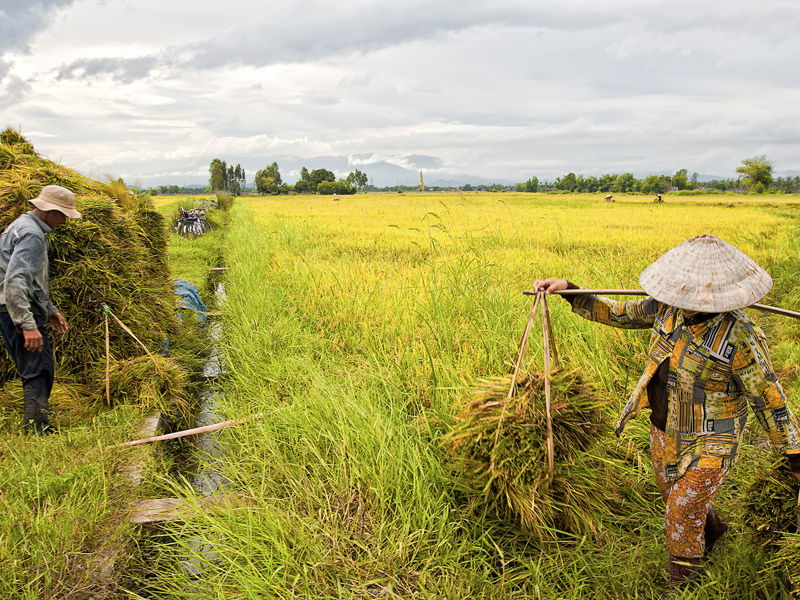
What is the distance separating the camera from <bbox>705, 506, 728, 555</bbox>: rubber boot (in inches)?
69.7

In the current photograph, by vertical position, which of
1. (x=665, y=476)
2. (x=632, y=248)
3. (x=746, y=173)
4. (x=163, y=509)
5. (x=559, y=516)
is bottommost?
(x=163, y=509)

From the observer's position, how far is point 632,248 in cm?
731

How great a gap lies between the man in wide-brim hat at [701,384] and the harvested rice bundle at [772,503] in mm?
109

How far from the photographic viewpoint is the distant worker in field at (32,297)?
9.00 ft

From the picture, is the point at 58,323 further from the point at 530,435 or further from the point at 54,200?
the point at 530,435

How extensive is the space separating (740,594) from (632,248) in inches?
254

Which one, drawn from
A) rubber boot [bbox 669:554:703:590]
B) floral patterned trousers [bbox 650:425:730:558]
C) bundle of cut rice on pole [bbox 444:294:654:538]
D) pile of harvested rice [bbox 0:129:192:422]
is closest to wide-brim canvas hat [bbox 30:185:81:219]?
pile of harvested rice [bbox 0:129:192:422]

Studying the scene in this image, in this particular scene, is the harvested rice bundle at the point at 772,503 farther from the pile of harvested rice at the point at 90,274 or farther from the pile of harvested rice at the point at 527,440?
the pile of harvested rice at the point at 90,274

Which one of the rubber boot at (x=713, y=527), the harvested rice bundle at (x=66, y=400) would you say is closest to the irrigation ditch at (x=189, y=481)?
the harvested rice bundle at (x=66, y=400)

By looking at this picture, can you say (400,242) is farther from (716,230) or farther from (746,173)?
(746,173)

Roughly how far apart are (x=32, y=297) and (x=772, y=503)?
3.87 m

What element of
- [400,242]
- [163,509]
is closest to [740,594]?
[163,509]

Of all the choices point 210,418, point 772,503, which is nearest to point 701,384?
point 772,503

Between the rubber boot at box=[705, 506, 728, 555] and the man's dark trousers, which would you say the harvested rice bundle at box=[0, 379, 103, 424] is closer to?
the man's dark trousers
